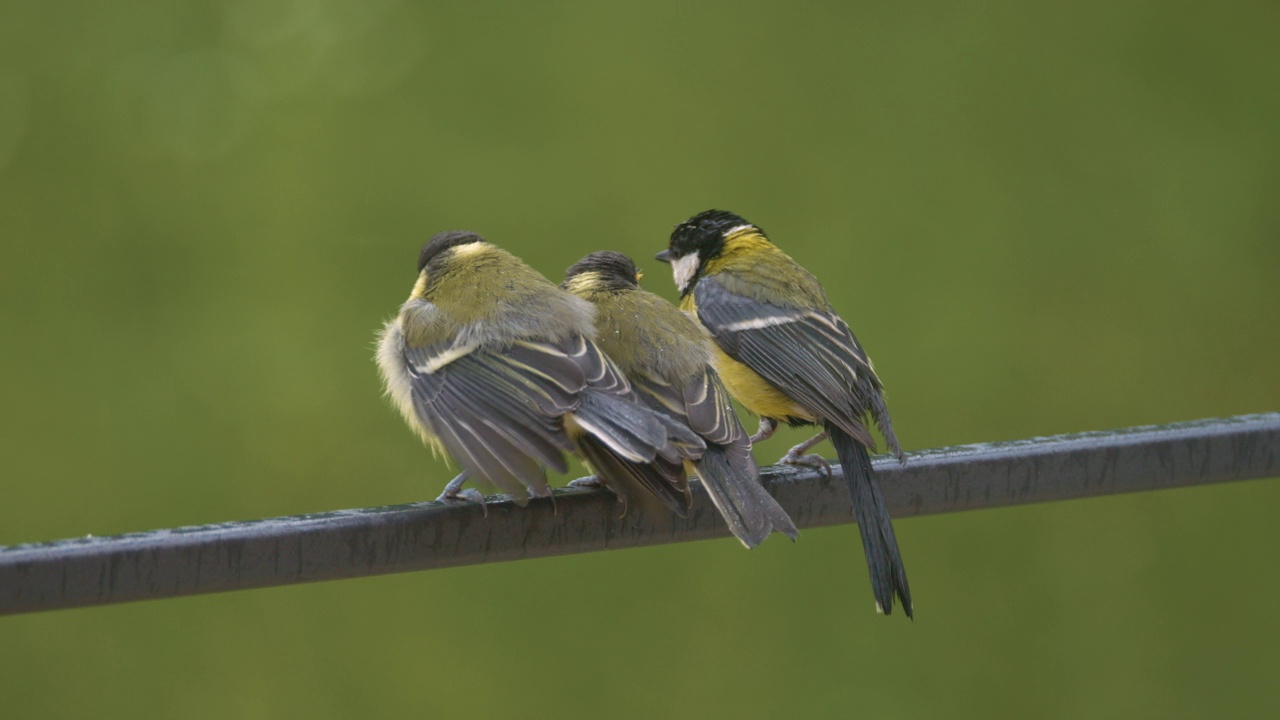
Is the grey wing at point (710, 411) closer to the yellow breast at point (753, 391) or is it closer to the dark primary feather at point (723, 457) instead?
the dark primary feather at point (723, 457)

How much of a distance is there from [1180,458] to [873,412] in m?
0.51

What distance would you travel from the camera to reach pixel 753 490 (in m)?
1.29

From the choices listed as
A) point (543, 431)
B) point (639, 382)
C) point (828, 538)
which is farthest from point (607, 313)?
point (828, 538)

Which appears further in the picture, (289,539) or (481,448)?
(481,448)

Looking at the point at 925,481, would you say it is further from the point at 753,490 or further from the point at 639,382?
the point at 639,382

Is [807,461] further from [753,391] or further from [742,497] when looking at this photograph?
[742,497]

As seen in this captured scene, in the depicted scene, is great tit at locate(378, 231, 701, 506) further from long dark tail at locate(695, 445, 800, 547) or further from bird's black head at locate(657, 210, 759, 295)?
bird's black head at locate(657, 210, 759, 295)

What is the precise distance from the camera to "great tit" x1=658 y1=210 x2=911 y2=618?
177cm

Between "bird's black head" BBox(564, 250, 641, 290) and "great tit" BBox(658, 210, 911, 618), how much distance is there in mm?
194

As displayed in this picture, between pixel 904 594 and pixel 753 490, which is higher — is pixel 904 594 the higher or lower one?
the lower one

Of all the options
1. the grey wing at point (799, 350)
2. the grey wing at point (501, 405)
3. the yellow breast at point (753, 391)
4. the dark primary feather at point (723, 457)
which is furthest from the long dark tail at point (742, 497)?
the yellow breast at point (753, 391)

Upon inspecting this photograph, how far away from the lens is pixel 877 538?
4.64 feet

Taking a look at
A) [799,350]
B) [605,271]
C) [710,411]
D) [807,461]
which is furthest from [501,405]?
[799,350]

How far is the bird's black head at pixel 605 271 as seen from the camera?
67.6 inches
